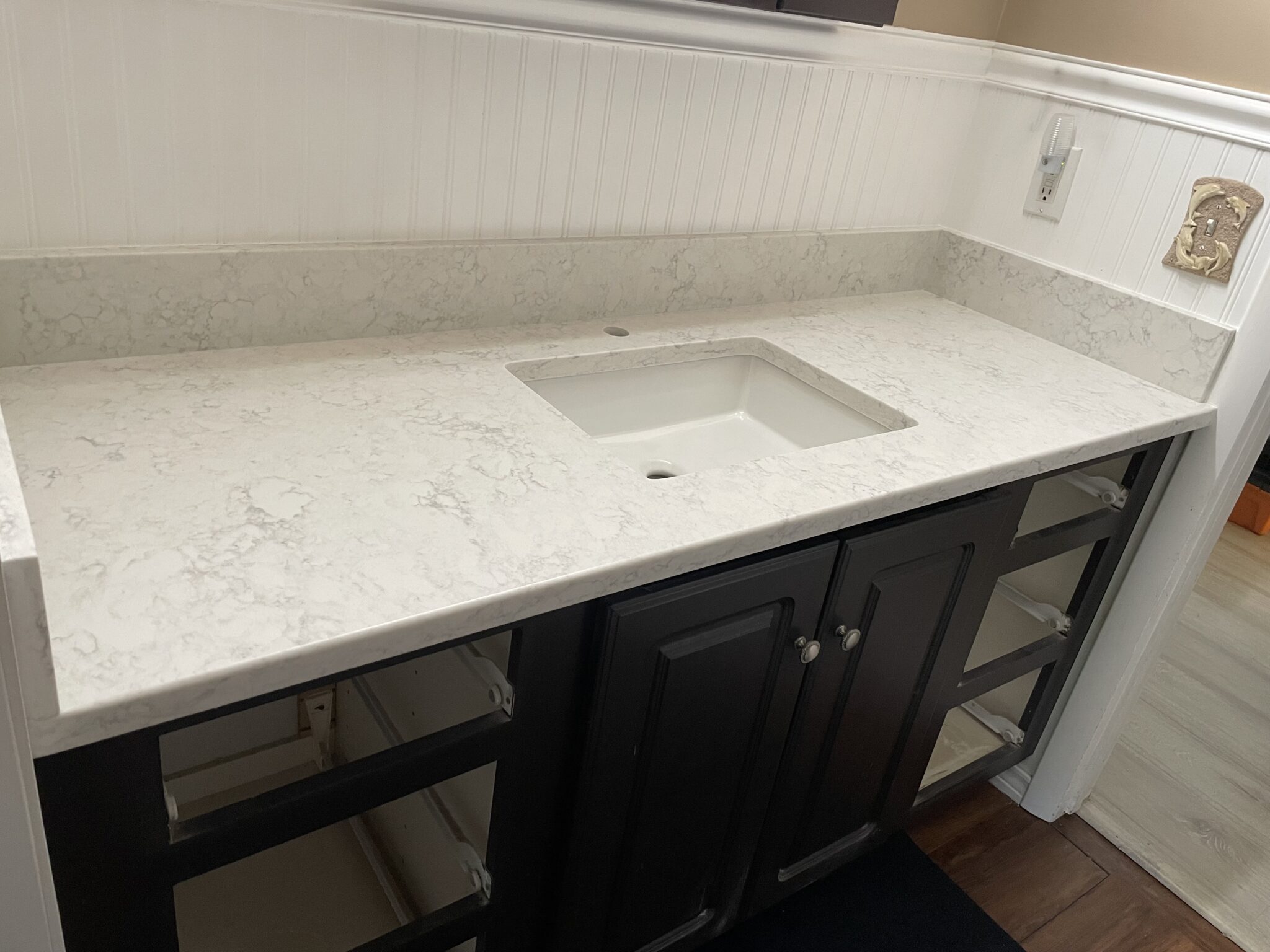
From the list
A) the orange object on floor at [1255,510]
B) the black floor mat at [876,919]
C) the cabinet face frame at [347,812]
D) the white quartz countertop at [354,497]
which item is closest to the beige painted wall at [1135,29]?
the white quartz countertop at [354,497]

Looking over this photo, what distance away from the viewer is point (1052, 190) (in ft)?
5.80

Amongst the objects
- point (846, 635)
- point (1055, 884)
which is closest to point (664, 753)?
point (846, 635)

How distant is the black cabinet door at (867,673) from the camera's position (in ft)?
4.08

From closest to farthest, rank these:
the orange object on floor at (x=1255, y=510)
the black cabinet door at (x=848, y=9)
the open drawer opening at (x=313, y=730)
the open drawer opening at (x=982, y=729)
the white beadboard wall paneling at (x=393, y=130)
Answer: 1. the white beadboard wall paneling at (x=393, y=130)
2. the open drawer opening at (x=313, y=730)
3. the black cabinet door at (x=848, y=9)
4. the open drawer opening at (x=982, y=729)
5. the orange object on floor at (x=1255, y=510)

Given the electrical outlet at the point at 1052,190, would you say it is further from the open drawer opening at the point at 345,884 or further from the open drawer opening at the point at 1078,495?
the open drawer opening at the point at 345,884

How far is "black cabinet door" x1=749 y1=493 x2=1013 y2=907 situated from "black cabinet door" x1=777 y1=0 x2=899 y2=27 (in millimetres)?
753

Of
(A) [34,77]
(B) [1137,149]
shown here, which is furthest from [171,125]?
(B) [1137,149]

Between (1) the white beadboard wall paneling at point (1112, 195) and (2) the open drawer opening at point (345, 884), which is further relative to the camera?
(1) the white beadboard wall paneling at point (1112, 195)

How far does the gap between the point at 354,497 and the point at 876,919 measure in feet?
4.06

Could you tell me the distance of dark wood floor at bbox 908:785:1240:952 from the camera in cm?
172

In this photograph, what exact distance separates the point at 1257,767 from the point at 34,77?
8.42 feet

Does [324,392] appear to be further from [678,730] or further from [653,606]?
[678,730]

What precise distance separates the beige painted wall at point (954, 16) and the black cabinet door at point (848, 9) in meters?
0.12

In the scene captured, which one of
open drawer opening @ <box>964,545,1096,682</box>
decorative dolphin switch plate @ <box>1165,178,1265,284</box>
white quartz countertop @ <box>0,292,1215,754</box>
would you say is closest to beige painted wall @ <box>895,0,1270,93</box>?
decorative dolphin switch plate @ <box>1165,178,1265,284</box>
